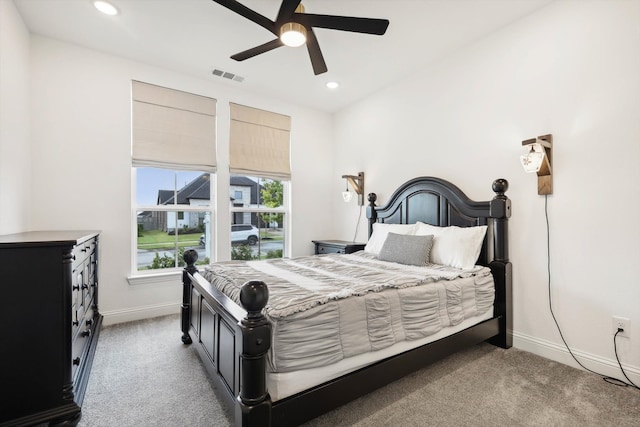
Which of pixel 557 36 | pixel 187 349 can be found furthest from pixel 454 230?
pixel 187 349

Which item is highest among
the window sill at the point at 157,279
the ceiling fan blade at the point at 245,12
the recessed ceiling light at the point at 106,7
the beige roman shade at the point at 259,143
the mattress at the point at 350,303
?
the recessed ceiling light at the point at 106,7

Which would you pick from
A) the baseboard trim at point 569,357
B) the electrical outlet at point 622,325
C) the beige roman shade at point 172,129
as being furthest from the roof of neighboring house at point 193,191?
the electrical outlet at point 622,325

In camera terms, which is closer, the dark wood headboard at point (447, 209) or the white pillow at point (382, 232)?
the dark wood headboard at point (447, 209)

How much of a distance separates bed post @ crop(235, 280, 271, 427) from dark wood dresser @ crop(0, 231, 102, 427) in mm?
1051

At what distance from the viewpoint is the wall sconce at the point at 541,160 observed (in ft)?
7.61

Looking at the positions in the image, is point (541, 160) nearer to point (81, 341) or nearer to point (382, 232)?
point (382, 232)

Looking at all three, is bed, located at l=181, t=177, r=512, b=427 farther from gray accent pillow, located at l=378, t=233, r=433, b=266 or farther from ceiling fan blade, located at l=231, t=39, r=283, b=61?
ceiling fan blade, located at l=231, t=39, r=283, b=61

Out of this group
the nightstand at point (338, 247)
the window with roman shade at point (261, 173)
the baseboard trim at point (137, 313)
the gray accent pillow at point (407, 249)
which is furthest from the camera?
the window with roman shade at point (261, 173)

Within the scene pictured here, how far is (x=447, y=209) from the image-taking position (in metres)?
3.10

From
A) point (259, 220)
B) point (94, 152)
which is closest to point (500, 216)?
point (259, 220)

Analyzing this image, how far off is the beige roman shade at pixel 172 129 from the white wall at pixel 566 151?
2.78 metres

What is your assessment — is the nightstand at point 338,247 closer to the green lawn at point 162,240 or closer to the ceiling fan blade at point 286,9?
the green lawn at point 162,240

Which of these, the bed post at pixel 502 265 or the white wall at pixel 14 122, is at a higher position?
the white wall at pixel 14 122

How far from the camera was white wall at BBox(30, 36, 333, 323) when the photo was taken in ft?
9.50
